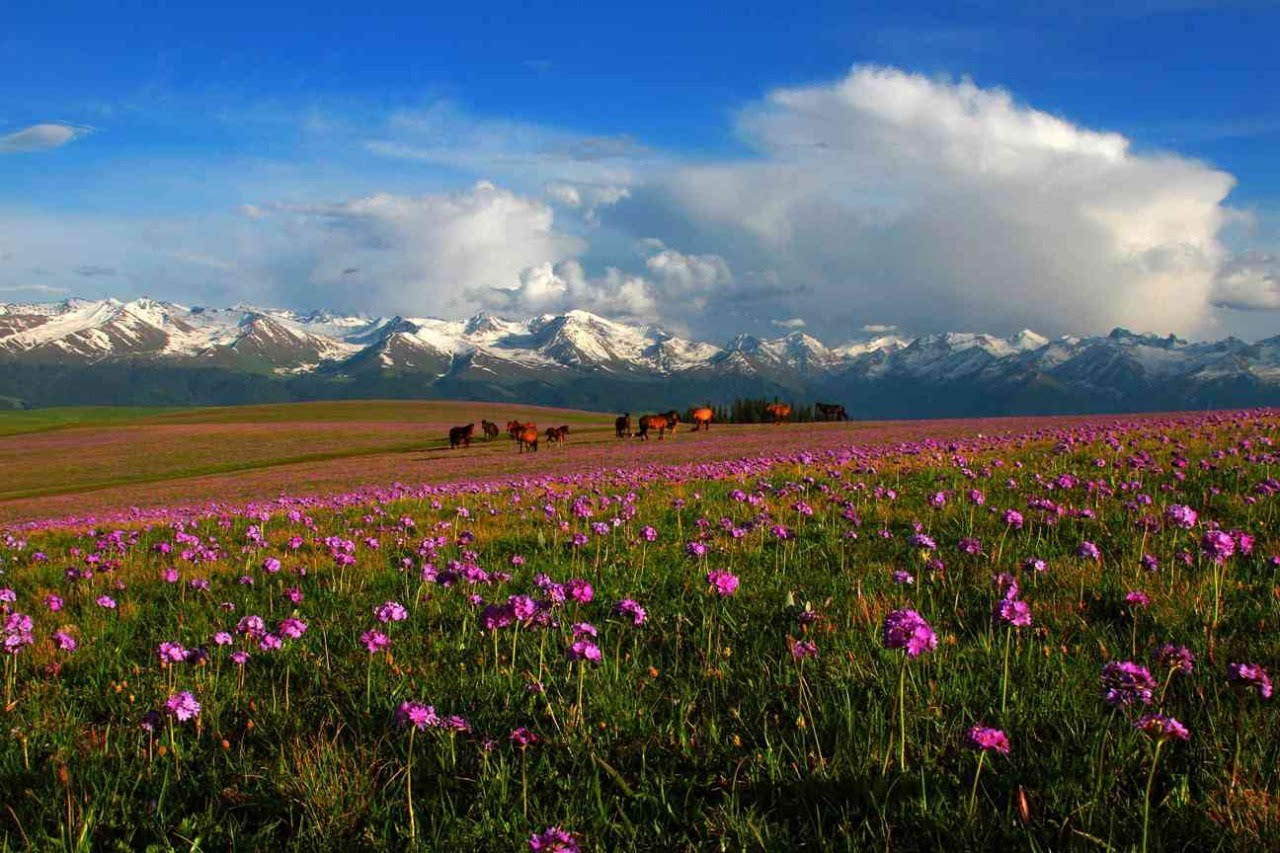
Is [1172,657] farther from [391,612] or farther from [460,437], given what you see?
[460,437]

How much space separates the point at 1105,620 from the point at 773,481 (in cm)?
838

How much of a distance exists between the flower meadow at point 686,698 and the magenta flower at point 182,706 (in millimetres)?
15

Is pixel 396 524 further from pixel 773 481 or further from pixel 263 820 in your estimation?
pixel 263 820

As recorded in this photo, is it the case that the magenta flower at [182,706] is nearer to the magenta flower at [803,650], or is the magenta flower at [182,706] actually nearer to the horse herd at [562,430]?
the magenta flower at [803,650]

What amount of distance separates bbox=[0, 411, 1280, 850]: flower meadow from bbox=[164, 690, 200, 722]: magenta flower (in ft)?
0.05

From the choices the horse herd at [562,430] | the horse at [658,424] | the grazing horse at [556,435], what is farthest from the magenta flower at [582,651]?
the grazing horse at [556,435]

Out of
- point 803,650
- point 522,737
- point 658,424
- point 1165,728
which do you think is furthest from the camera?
point 658,424

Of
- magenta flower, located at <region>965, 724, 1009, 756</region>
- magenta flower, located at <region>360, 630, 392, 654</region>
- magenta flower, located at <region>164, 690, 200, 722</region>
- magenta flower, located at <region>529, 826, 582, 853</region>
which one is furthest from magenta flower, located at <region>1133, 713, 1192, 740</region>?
magenta flower, located at <region>164, 690, 200, 722</region>

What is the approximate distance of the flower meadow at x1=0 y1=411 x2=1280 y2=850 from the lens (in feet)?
9.61

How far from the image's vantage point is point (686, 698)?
4016 mm

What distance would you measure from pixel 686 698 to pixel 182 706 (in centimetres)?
269

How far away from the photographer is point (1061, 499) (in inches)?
361

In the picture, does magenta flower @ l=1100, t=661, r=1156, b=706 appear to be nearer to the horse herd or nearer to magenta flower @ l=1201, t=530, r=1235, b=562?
magenta flower @ l=1201, t=530, r=1235, b=562

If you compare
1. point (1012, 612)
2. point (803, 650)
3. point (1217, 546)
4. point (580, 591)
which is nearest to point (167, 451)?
point (580, 591)
